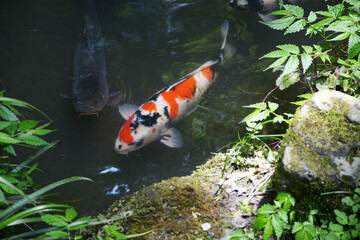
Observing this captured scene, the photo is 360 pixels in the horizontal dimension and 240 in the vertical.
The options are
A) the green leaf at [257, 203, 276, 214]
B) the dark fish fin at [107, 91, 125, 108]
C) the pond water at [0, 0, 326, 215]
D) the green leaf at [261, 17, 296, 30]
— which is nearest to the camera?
the green leaf at [257, 203, 276, 214]

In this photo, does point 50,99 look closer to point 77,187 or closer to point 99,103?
point 99,103

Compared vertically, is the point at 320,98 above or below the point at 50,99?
above

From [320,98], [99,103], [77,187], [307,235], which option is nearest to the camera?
[307,235]

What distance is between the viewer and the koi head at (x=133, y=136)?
13.9 feet

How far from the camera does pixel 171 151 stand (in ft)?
14.5

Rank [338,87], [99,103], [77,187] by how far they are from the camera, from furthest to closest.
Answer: [99,103]
[77,187]
[338,87]

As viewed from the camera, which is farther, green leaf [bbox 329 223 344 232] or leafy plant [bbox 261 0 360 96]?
leafy plant [bbox 261 0 360 96]

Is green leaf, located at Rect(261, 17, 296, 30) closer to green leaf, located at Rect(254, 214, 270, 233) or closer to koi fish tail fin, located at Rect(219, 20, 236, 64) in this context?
green leaf, located at Rect(254, 214, 270, 233)

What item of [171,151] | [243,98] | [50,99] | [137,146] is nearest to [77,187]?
[137,146]

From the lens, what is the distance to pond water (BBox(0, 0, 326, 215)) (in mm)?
4152

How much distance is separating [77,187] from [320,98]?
3.15 meters

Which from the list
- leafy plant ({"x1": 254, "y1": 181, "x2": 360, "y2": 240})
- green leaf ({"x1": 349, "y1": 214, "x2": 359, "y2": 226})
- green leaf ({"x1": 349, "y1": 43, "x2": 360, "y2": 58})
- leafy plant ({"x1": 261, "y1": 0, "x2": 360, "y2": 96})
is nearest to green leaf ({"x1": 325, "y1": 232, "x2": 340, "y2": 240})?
leafy plant ({"x1": 254, "y1": 181, "x2": 360, "y2": 240})

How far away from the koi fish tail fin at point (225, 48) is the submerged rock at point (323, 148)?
318 cm

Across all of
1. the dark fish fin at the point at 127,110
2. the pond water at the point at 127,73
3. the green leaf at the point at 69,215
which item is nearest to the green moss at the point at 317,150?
the green leaf at the point at 69,215
